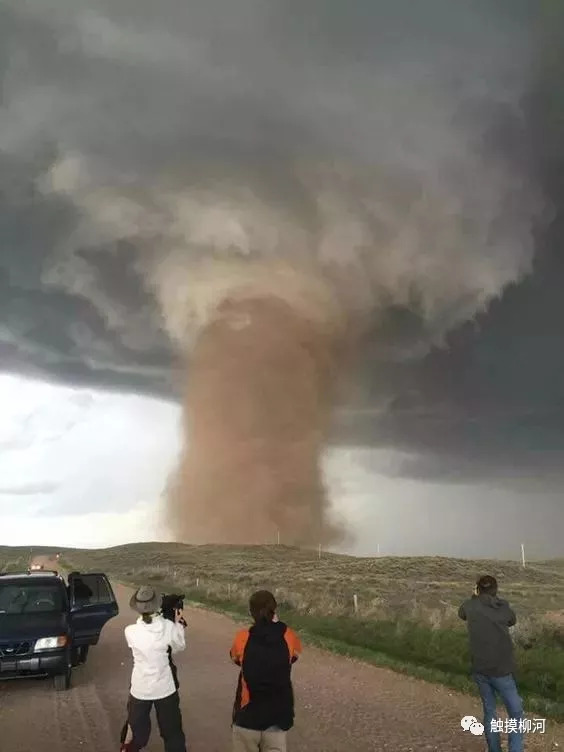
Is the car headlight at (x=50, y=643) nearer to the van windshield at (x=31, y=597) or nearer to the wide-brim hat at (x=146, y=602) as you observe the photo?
the van windshield at (x=31, y=597)

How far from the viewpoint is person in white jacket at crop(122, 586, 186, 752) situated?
218 inches

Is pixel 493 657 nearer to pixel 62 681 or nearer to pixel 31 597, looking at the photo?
pixel 62 681

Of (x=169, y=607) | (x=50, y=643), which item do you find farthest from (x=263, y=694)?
(x=50, y=643)

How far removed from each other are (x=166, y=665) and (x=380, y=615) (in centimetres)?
1436

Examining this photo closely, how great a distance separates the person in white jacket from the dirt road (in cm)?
176

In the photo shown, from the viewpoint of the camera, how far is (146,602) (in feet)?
18.7

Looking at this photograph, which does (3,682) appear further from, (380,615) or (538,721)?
(380,615)

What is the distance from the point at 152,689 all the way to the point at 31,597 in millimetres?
7006

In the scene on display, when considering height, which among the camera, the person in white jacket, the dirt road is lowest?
the dirt road

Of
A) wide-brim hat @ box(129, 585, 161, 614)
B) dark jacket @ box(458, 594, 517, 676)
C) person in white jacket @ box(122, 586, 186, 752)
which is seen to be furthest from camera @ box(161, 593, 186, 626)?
dark jacket @ box(458, 594, 517, 676)

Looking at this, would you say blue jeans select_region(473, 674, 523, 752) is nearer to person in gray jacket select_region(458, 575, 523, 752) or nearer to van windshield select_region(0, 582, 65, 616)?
person in gray jacket select_region(458, 575, 523, 752)

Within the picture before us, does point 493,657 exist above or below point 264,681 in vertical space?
below

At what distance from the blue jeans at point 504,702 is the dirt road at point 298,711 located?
77 centimetres

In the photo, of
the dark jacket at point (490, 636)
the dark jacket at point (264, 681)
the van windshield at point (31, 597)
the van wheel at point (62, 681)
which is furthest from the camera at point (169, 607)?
the van windshield at point (31, 597)
